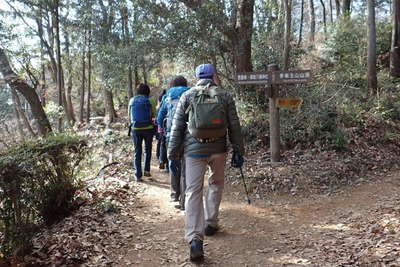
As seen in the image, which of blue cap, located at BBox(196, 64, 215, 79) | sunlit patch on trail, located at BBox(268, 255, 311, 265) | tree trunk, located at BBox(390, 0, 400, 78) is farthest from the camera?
tree trunk, located at BBox(390, 0, 400, 78)

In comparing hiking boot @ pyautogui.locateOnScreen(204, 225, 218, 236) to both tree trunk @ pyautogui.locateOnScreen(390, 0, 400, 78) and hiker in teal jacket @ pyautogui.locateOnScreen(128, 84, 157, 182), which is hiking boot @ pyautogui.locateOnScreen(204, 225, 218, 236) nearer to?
hiker in teal jacket @ pyautogui.locateOnScreen(128, 84, 157, 182)

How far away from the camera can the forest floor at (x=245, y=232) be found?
407 centimetres

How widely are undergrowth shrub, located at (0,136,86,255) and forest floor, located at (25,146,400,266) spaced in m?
0.28

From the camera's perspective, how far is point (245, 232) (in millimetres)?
4996

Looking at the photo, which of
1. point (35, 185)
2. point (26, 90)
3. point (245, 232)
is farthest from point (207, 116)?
point (26, 90)

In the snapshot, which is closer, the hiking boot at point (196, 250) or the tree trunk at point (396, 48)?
the hiking boot at point (196, 250)

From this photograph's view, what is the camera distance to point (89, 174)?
8523mm

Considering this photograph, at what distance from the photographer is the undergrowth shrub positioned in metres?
3.80

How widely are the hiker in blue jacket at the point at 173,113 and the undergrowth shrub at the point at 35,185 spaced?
4.86 ft

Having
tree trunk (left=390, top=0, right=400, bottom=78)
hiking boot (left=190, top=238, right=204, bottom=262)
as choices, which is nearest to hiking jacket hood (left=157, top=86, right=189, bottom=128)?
hiking boot (left=190, top=238, right=204, bottom=262)

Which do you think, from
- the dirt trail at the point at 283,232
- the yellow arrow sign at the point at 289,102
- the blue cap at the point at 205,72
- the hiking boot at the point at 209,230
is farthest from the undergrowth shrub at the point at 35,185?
the yellow arrow sign at the point at 289,102

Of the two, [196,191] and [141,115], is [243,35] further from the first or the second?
[196,191]

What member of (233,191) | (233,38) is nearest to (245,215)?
(233,191)

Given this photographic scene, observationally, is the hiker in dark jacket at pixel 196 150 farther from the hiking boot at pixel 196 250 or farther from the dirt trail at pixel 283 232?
the dirt trail at pixel 283 232
